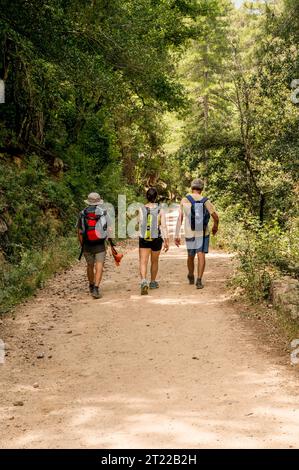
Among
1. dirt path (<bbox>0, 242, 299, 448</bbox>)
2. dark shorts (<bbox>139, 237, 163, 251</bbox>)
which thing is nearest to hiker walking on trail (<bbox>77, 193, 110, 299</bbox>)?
dirt path (<bbox>0, 242, 299, 448</bbox>)

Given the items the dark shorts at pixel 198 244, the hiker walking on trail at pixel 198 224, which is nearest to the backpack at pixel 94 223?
the hiker walking on trail at pixel 198 224

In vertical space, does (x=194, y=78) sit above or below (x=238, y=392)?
above

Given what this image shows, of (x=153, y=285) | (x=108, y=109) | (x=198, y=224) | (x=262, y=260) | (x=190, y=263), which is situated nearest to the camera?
(x=262, y=260)

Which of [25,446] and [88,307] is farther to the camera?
[88,307]

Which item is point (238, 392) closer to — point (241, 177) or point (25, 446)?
point (25, 446)

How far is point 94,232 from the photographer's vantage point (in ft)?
32.8

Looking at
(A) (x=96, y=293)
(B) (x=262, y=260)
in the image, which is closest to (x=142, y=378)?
(A) (x=96, y=293)

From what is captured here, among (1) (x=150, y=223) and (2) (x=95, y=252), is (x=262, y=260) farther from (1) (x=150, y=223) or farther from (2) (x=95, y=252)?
(2) (x=95, y=252)

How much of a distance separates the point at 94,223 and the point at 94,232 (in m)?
0.17

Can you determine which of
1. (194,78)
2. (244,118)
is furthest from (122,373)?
(194,78)

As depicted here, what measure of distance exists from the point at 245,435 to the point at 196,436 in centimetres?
42

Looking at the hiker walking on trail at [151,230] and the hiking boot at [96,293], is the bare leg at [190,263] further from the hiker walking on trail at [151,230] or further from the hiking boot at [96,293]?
the hiking boot at [96,293]

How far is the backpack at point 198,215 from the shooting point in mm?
10484

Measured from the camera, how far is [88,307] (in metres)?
9.43
